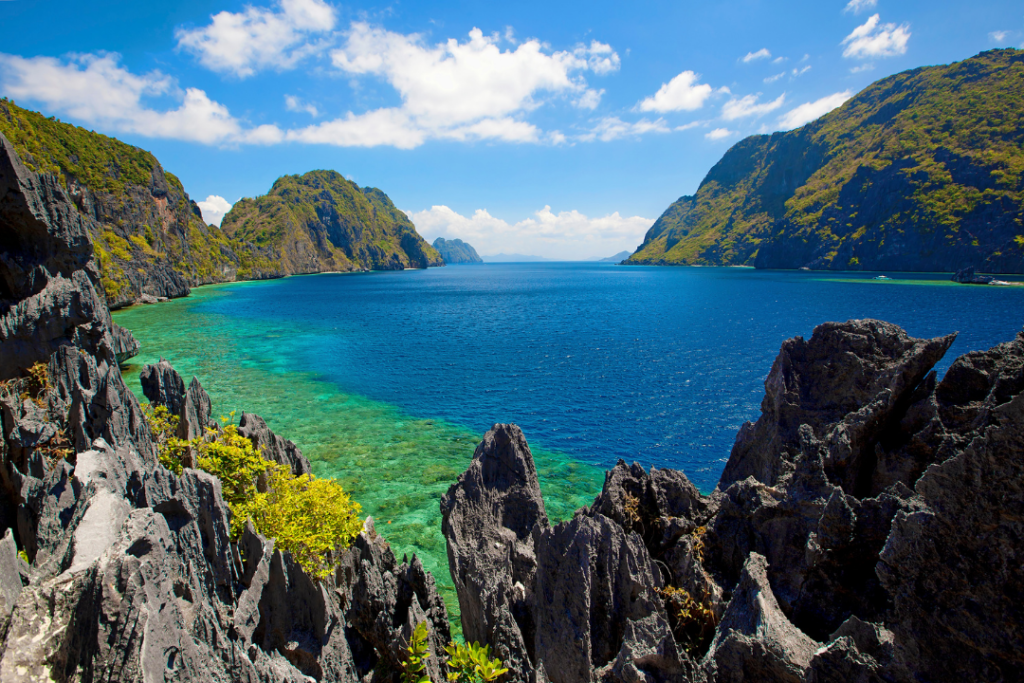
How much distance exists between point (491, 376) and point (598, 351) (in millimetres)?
19461

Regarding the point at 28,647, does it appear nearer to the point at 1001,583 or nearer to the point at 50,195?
the point at 1001,583

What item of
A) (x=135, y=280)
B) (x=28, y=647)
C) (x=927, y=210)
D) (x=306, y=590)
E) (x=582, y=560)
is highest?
(x=927, y=210)

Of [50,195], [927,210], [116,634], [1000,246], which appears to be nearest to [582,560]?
[116,634]

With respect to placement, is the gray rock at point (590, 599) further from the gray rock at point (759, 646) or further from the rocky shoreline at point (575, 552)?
the gray rock at point (759, 646)

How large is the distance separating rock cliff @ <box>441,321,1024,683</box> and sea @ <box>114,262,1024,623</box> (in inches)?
345

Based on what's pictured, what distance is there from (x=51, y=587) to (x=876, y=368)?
20176 mm

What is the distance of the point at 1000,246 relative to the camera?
514ft

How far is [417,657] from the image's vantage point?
9.47 meters

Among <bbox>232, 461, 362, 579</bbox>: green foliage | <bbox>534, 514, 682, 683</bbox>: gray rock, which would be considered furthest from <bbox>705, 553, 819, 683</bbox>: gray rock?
<bbox>232, 461, 362, 579</bbox>: green foliage

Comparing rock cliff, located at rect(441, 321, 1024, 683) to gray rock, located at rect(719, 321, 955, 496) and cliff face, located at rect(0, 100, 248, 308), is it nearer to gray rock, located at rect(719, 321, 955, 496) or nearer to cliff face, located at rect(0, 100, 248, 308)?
gray rock, located at rect(719, 321, 955, 496)

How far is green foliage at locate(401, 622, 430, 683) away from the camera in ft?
31.1

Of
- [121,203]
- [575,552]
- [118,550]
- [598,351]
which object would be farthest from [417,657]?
[121,203]

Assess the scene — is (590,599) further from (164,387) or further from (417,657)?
(164,387)

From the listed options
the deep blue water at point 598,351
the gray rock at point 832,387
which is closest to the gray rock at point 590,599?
the gray rock at point 832,387
